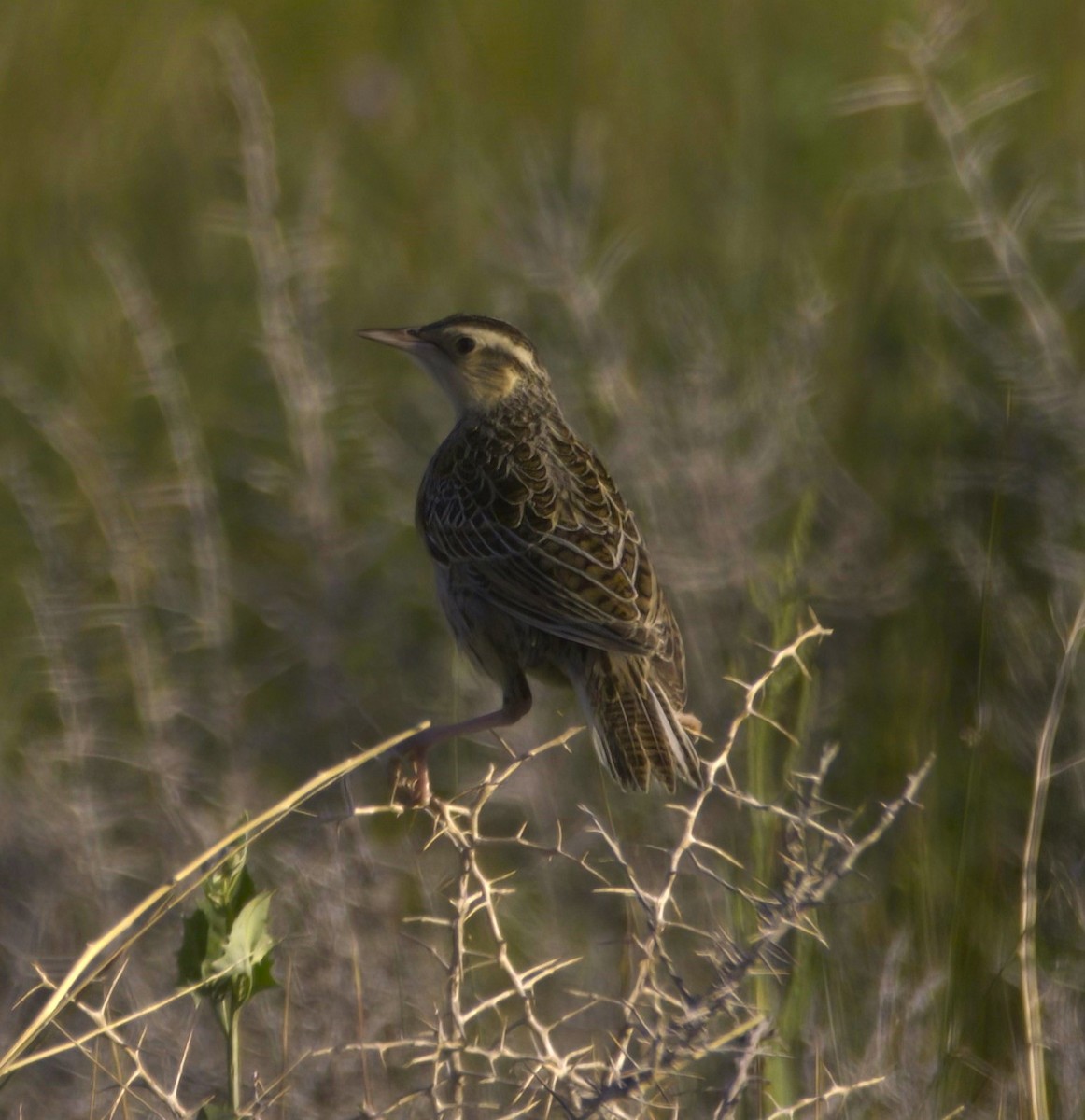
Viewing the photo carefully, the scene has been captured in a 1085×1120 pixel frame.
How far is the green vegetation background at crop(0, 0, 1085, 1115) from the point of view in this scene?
5.16m

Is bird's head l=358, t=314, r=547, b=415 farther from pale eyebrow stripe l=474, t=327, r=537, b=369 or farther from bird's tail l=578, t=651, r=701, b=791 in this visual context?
bird's tail l=578, t=651, r=701, b=791

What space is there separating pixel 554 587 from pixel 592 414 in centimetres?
247

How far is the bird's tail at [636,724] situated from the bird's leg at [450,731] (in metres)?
0.19

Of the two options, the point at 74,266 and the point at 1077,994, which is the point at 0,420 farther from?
the point at 1077,994

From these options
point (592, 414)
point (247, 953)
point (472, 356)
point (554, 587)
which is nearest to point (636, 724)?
point (554, 587)

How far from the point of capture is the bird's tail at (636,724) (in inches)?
146

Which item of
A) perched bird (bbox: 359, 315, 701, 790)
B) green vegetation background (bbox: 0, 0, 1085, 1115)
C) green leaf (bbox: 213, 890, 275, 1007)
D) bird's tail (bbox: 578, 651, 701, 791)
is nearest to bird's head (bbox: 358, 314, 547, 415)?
perched bird (bbox: 359, 315, 701, 790)

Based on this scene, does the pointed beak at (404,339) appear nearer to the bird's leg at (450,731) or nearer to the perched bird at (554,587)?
the perched bird at (554,587)

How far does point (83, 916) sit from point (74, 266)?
331cm

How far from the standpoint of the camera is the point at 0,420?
7.62m

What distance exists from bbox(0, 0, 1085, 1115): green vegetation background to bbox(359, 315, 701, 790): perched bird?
0.66 ft

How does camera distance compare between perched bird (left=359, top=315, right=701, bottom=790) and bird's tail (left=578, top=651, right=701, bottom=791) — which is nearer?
bird's tail (left=578, top=651, right=701, bottom=791)

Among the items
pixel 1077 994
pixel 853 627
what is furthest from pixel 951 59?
pixel 1077 994

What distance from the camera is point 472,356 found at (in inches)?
200
